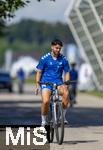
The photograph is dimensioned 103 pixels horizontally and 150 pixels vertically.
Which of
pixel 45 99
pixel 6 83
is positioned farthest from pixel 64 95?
pixel 6 83

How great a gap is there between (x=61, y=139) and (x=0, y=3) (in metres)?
7.79

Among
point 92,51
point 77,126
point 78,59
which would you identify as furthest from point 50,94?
point 78,59

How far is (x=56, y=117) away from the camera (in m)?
18.3

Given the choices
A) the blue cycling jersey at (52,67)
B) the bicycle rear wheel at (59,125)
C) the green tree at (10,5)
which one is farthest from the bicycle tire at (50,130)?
the green tree at (10,5)

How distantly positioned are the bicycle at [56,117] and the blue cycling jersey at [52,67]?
0.56 ft

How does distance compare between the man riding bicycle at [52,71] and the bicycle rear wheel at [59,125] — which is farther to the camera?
the man riding bicycle at [52,71]

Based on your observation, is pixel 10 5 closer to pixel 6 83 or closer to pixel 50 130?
pixel 50 130

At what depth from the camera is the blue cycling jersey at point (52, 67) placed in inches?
736

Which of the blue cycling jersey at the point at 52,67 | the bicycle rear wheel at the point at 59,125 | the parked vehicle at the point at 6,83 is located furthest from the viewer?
the parked vehicle at the point at 6,83

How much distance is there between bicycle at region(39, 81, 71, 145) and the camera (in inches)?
716

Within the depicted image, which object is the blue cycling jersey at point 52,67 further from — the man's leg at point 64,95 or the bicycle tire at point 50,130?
the bicycle tire at point 50,130

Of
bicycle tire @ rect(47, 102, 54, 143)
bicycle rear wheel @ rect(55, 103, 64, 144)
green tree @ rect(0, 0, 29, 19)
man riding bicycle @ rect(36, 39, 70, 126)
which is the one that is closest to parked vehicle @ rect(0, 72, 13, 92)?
green tree @ rect(0, 0, 29, 19)

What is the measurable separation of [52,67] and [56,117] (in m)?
1.02

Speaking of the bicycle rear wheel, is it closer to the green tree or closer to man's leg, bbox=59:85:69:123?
man's leg, bbox=59:85:69:123
